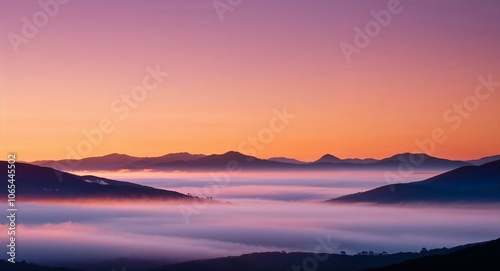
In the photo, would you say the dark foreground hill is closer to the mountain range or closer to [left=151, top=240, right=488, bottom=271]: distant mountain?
the mountain range

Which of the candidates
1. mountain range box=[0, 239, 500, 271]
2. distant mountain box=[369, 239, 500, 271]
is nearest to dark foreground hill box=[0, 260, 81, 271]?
mountain range box=[0, 239, 500, 271]

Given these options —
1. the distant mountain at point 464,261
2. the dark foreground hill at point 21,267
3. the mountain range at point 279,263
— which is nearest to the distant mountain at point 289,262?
the mountain range at point 279,263

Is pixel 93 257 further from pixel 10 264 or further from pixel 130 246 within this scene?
pixel 10 264

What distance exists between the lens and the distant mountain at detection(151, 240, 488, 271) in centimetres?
8694

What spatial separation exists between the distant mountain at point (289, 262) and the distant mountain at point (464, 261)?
21379 mm

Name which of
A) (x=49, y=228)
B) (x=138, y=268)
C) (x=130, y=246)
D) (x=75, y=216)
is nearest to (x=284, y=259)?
(x=138, y=268)

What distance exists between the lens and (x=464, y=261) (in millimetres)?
60719

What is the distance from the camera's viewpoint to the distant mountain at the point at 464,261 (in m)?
58.0

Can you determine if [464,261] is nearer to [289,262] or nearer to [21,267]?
[289,262]

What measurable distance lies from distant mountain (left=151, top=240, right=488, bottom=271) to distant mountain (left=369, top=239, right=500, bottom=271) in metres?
21.4

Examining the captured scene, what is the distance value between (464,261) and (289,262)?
34928mm

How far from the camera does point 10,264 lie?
7581cm

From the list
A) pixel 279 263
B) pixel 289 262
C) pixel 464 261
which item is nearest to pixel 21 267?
pixel 279 263

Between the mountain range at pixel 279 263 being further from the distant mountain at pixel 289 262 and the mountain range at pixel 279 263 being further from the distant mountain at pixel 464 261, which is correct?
the distant mountain at pixel 464 261
